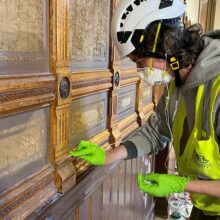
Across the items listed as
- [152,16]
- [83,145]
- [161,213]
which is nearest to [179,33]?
[152,16]

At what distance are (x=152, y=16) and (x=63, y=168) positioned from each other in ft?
2.29

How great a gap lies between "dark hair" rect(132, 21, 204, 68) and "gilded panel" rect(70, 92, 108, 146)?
1.14 ft

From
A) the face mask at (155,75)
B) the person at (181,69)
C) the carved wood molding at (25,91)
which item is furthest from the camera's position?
the face mask at (155,75)

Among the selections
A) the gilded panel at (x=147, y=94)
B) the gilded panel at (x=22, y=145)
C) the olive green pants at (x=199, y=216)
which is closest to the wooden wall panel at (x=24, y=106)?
the gilded panel at (x=22, y=145)

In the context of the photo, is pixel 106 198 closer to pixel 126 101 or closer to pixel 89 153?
pixel 89 153

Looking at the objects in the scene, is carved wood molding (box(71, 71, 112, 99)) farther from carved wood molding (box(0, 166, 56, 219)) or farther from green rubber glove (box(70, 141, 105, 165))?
carved wood molding (box(0, 166, 56, 219))

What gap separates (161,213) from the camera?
3.38 meters

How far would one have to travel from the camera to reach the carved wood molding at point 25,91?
2.76ft

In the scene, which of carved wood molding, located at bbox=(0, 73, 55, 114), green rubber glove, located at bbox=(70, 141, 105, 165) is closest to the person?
green rubber glove, located at bbox=(70, 141, 105, 165)

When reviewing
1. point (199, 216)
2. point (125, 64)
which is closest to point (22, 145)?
point (199, 216)

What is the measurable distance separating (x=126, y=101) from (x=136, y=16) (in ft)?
3.22

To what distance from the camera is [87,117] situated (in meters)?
1.46

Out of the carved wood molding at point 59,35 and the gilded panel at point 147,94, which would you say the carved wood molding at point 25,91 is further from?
the gilded panel at point 147,94

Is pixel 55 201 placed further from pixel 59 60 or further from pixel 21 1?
pixel 21 1
